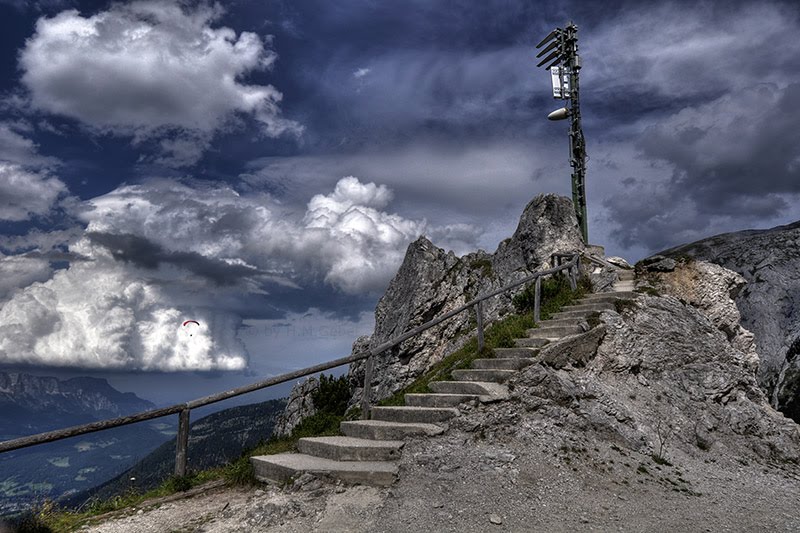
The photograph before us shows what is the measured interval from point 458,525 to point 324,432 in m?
5.04

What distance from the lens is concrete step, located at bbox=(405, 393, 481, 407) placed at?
416 inches

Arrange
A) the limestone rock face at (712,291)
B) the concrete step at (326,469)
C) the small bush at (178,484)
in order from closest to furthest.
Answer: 1. the concrete step at (326,469)
2. the small bush at (178,484)
3. the limestone rock face at (712,291)

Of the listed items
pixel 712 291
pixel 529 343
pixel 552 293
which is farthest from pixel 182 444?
pixel 712 291

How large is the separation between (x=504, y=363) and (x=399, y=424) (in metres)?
3.27

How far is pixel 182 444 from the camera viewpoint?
9.17m

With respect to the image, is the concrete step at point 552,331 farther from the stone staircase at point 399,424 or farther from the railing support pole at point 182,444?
the railing support pole at point 182,444

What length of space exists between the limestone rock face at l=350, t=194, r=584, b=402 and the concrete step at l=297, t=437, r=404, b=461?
11.3 metres

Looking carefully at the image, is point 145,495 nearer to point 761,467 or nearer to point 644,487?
point 644,487

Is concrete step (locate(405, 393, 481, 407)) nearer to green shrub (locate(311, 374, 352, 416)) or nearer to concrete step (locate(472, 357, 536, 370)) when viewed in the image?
concrete step (locate(472, 357, 536, 370))

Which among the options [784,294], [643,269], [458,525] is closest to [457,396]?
[458,525]

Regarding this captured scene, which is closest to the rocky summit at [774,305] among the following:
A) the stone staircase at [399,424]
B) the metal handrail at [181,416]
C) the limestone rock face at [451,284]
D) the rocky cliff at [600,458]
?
the limestone rock face at [451,284]

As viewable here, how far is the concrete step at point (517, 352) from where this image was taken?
1203cm

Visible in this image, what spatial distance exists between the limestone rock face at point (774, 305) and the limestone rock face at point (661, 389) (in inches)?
307

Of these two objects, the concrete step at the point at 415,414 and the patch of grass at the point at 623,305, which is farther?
the patch of grass at the point at 623,305
